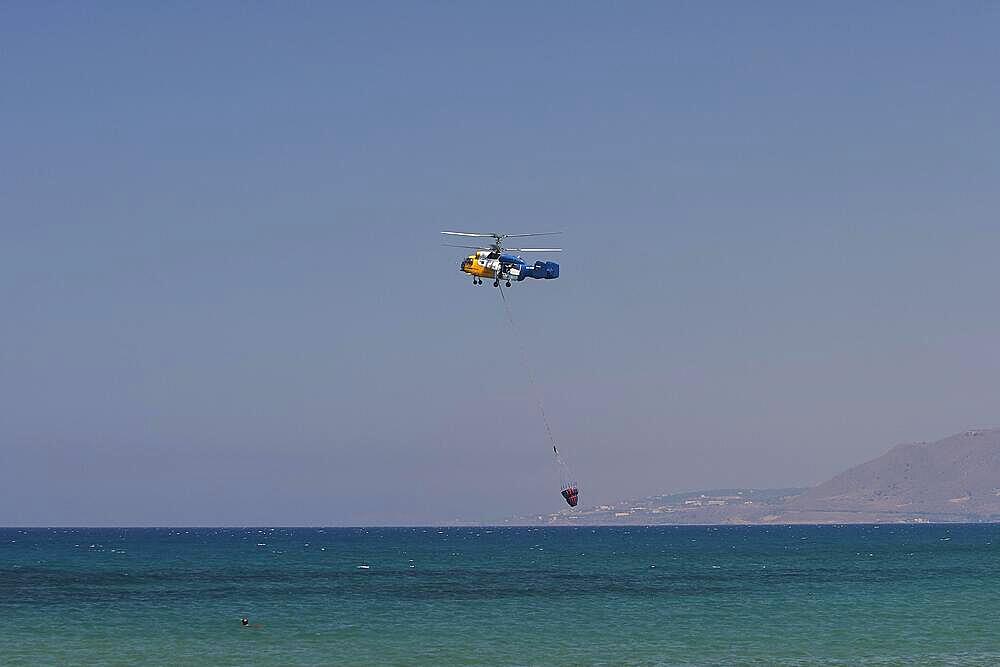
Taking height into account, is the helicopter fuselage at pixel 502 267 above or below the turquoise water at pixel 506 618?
above

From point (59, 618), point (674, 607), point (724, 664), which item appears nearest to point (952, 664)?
point (724, 664)

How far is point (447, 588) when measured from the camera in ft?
452

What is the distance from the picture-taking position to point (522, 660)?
79.2 m

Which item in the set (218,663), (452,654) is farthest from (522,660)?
(218,663)

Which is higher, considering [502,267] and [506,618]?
[502,267]

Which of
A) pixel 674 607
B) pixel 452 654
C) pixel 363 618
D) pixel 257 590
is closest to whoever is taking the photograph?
pixel 452 654

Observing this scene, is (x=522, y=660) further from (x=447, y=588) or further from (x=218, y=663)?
(x=447, y=588)

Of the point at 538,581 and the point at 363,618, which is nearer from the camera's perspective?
the point at 363,618

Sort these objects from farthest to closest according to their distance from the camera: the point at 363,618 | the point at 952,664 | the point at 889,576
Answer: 1. the point at 889,576
2. the point at 363,618
3. the point at 952,664

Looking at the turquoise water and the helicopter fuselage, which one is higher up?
the helicopter fuselage

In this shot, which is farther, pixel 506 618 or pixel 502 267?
pixel 506 618

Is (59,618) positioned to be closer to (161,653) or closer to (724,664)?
(161,653)

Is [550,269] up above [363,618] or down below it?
above

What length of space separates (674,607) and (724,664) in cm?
3555
